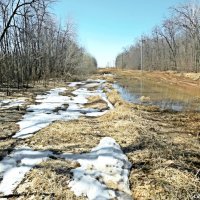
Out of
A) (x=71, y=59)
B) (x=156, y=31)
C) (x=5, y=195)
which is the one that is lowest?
(x=5, y=195)

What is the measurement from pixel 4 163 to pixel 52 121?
3715mm

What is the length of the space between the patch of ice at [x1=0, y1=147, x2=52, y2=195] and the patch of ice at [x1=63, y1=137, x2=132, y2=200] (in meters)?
0.59

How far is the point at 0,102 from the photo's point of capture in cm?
1369

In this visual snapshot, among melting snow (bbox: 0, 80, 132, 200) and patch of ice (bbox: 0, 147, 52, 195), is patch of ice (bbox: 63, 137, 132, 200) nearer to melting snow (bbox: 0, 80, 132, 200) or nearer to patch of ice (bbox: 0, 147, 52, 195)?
melting snow (bbox: 0, 80, 132, 200)

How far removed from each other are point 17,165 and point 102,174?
1594 millimetres

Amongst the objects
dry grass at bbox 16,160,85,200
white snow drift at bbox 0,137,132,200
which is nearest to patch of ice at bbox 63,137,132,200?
white snow drift at bbox 0,137,132,200

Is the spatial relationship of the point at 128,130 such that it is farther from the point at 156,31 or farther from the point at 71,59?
the point at 156,31

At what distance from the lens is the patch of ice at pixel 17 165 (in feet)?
15.2

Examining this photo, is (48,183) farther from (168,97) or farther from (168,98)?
(168,97)

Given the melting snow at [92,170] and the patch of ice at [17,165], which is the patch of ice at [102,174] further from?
the patch of ice at [17,165]

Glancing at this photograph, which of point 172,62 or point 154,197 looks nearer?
point 154,197

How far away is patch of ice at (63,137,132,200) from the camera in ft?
14.4

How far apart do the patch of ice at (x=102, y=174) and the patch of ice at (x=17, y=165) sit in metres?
0.59

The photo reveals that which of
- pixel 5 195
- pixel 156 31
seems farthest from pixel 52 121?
pixel 156 31
